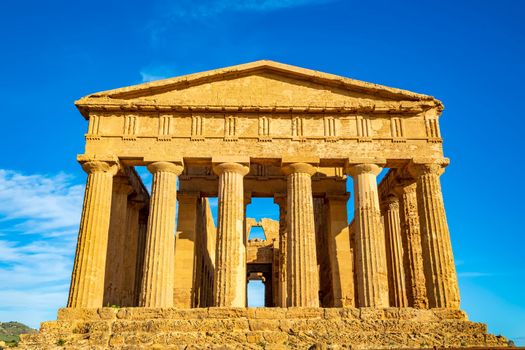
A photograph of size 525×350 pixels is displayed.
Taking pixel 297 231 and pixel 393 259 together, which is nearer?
pixel 297 231

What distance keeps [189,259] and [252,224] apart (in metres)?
10.5

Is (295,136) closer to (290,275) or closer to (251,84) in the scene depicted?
(251,84)

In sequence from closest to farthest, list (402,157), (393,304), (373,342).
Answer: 1. (373,342)
2. (402,157)
3. (393,304)

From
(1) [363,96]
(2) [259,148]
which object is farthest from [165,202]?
(1) [363,96]

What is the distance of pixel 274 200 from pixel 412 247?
6.86 metres

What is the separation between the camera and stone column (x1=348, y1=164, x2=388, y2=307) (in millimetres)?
18750

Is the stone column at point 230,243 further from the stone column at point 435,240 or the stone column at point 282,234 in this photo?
the stone column at point 435,240

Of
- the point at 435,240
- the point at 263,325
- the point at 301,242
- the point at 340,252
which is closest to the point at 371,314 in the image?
the point at 263,325

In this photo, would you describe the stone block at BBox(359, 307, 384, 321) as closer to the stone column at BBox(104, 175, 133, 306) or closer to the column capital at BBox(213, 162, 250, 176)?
the column capital at BBox(213, 162, 250, 176)

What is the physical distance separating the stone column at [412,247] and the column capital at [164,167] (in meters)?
9.93

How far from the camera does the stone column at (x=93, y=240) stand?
1841 centimetres

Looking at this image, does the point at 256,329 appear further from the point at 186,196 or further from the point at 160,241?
the point at 186,196

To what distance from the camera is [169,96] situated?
2130 cm

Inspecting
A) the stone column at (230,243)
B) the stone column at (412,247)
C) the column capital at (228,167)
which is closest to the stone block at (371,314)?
the stone column at (230,243)
